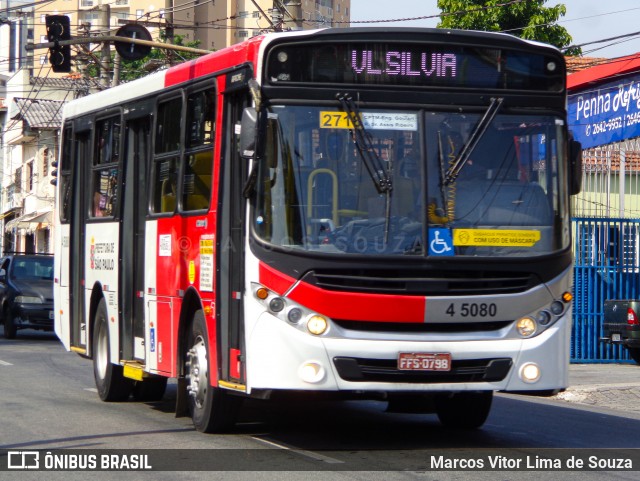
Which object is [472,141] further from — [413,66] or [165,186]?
[165,186]

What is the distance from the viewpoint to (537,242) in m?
9.62

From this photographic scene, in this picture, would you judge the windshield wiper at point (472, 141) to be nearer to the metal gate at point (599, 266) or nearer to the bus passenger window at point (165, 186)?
the bus passenger window at point (165, 186)

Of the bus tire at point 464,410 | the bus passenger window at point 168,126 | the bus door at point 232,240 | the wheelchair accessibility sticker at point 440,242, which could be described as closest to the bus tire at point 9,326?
the bus passenger window at point 168,126

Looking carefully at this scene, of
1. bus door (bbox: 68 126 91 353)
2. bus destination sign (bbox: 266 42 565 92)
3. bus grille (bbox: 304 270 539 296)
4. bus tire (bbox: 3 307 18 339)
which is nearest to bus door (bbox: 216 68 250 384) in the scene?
bus destination sign (bbox: 266 42 565 92)

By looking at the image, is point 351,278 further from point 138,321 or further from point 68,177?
point 68,177

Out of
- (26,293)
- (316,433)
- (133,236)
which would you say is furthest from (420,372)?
(26,293)

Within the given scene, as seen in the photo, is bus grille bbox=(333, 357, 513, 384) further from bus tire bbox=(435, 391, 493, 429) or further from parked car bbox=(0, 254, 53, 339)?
parked car bbox=(0, 254, 53, 339)

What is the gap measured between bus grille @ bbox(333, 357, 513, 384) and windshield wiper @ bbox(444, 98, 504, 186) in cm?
139

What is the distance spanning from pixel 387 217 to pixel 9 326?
18.5 metres

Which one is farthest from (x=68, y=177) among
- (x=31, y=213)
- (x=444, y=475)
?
(x=31, y=213)

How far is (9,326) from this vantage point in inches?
1037

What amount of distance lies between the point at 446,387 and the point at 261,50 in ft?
9.50

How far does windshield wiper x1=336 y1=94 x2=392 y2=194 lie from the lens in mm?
9305

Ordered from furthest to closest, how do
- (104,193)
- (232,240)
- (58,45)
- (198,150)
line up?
(58,45), (104,193), (198,150), (232,240)
